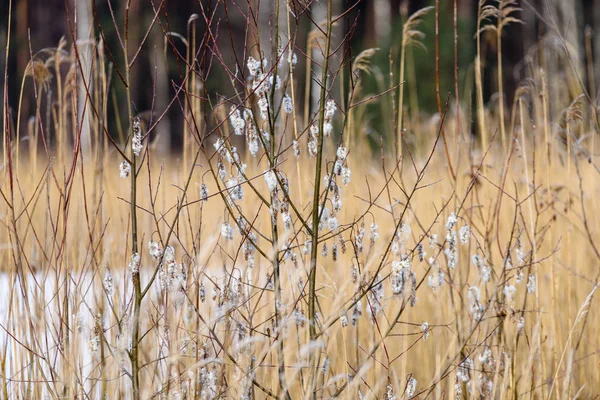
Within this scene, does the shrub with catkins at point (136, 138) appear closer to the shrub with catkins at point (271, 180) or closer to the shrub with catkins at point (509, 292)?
the shrub with catkins at point (271, 180)

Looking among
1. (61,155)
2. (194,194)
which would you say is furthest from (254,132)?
(194,194)

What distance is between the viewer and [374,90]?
9727 millimetres

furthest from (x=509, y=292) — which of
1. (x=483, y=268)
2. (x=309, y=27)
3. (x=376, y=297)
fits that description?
(x=309, y=27)

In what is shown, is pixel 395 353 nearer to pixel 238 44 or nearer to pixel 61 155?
pixel 61 155

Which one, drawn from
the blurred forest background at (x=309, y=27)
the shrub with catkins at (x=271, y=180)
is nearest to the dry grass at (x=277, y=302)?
the shrub with catkins at (x=271, y=180)

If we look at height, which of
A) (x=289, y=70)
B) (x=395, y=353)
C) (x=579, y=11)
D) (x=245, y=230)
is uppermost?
(x=579, y=11)

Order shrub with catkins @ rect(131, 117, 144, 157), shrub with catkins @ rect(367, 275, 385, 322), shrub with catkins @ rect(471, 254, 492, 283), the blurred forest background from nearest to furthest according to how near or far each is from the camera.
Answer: shrub with catkins @ rect(131, 117, 144, 157), shrub with catkins @ rect(367, 275, 385, 322), shrub with catkins @ rect(471, 254, 492, 283), the blurred forest background

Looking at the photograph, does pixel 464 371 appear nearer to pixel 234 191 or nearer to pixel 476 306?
pixel 476 306

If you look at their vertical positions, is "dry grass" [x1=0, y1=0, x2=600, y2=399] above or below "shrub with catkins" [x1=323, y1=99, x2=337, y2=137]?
below

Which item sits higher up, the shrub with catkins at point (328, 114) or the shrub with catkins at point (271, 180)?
the shrub with catkins at point (328, 114)

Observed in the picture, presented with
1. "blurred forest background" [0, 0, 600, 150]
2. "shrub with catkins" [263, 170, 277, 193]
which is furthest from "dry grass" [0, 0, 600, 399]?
"blurred forest background" [0, 0, 600, 150]

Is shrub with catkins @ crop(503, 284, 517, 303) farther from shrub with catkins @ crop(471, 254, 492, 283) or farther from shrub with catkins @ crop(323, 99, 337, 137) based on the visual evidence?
shrub with catkins @ crop(323, 99, 337, 137)

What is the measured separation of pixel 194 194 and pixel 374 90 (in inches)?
305

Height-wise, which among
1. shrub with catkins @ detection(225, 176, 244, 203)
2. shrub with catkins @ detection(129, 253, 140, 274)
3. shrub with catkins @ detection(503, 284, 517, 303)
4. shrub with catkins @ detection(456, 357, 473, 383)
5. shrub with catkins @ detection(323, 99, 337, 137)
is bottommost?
shrub with catkins @ detection(456, 357, 473, 383)
